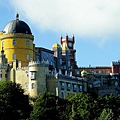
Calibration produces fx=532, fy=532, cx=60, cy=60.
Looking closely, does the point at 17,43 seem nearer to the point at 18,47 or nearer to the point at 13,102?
the point at 18,47

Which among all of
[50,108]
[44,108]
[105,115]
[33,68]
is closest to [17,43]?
[33,68]

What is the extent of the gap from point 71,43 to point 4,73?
62318mm

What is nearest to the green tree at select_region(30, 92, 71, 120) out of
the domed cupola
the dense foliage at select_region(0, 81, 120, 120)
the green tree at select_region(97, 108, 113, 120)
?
the dense foliage at select_region(0, 81, 120, 120)

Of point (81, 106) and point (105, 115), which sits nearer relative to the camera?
point (105, 115)

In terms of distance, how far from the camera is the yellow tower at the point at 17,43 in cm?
12925

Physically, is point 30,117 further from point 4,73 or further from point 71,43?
point 71,43

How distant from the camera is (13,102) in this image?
357 feet

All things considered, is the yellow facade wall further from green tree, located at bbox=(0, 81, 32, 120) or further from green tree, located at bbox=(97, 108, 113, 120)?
green tree, located at bbox=(97, 108, 113, 120)

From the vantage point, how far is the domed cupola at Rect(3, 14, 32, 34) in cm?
13062

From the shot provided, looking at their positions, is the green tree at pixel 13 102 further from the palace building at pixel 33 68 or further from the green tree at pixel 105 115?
the green tree at pixel 105 115

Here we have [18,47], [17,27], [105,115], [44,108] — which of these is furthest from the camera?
[17,27]

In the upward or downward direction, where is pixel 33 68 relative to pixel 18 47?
downward

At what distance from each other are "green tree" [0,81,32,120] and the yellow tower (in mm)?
15930

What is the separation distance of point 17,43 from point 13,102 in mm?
24413
